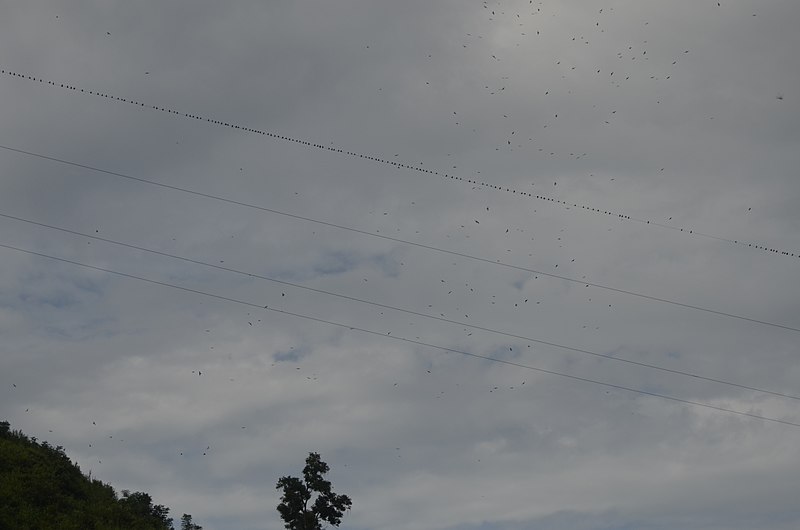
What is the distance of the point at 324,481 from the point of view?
80.1 metres

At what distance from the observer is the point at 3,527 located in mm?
47656

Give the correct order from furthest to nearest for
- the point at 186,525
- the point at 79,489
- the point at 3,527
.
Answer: the point at 186,525
the point at 79,489
the point at 3,527

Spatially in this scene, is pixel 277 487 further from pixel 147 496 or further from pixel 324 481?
pixel 147 496

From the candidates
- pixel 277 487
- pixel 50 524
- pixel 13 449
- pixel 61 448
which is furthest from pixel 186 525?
pixel 50 524

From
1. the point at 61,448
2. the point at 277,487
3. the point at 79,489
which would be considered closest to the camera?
the point at 79,489

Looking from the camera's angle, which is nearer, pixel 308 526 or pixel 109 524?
pixel 109 524

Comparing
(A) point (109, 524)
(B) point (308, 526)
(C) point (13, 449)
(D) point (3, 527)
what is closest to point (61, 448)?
(C) point (13, 449)

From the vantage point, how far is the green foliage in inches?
1999

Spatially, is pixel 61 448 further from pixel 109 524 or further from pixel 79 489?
pixel 109 524

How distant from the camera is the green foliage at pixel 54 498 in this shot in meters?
50.8

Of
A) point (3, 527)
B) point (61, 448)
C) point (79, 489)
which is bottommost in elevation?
point (3, 527)

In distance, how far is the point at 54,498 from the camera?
177ft

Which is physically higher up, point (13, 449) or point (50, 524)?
point (13, 449)

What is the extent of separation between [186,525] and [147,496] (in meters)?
9.13
